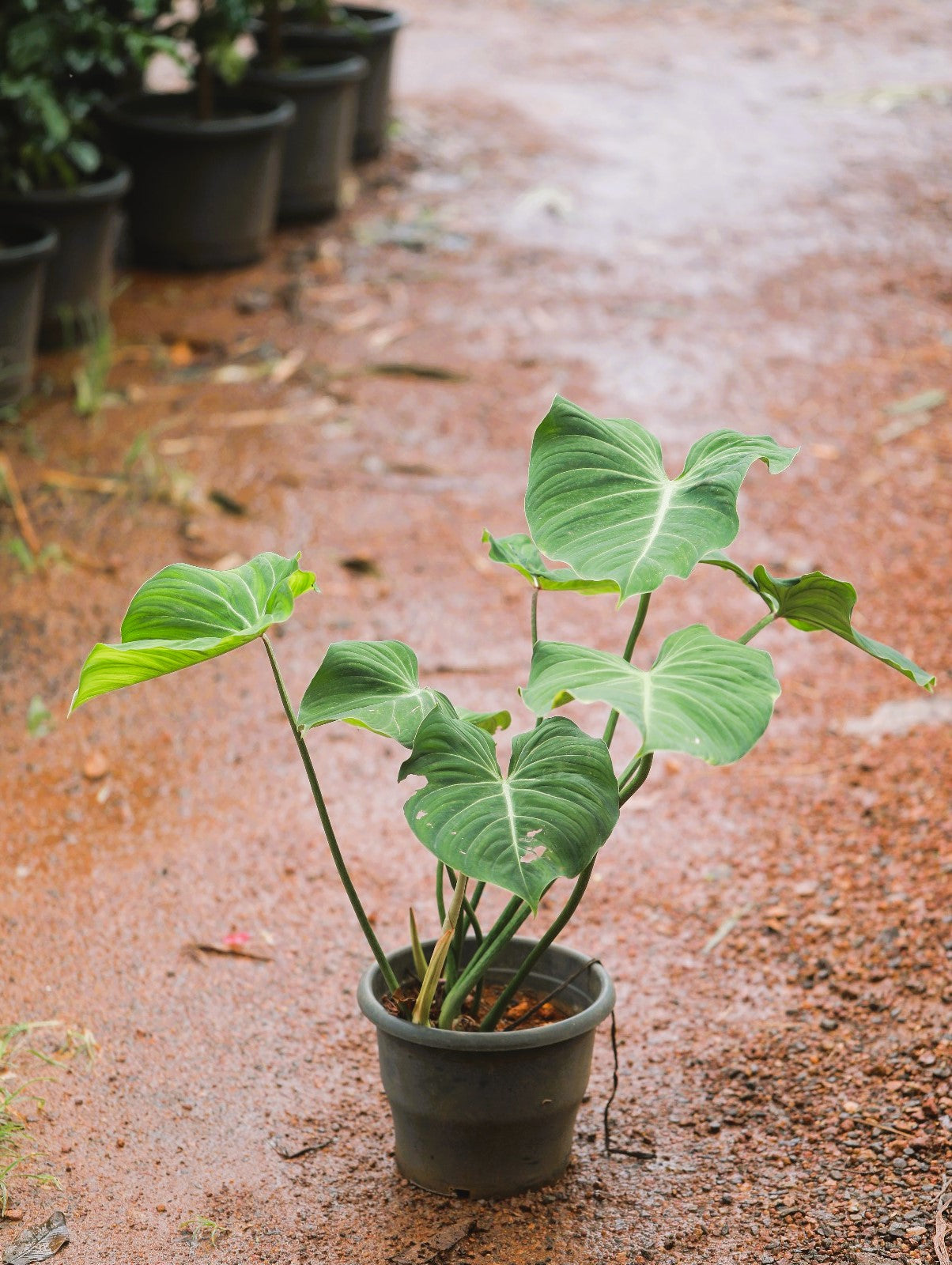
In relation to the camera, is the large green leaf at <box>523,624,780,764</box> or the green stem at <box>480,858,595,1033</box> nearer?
the large green leaf at <box>523,624,780,764</box>

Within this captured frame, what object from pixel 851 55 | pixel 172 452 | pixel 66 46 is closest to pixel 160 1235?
pixel 172 452

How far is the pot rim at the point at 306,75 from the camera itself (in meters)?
5.52

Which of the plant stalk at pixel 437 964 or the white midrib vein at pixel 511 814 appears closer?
the white midrib vein at pixel 511 814

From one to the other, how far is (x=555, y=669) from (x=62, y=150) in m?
3.72

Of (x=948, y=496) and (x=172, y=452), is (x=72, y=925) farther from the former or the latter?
(x=948, y=496)

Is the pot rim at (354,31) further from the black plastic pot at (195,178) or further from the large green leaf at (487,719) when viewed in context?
the large green leaf at (487,719)

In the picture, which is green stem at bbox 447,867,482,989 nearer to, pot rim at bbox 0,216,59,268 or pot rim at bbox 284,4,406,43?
pot rim at bbox 0,216,59,268

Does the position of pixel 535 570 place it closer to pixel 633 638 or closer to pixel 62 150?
pixel 633 638

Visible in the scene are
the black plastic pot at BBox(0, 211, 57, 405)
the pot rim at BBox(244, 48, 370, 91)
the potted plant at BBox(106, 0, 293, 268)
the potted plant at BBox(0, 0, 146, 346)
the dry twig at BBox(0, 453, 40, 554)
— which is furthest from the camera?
the pot rim at BBox(244, 48, 370, 91)

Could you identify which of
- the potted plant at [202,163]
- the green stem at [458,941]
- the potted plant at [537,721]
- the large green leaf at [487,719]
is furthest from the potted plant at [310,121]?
the green stem at [458,941]

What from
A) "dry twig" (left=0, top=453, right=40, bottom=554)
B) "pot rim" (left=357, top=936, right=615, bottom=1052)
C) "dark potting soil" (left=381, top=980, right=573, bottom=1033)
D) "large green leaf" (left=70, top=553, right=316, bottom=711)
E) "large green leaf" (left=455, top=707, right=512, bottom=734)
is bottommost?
"dry twig" (left=0, top=453, right=40, bottom=554)

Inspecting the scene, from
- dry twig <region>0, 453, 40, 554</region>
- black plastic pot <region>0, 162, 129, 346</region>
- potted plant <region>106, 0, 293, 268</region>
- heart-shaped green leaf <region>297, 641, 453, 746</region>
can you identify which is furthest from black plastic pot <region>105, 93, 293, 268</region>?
heart-shaped green leaf <region>297, 641, 453, 746</region>

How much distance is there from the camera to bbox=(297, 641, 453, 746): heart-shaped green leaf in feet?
5.03

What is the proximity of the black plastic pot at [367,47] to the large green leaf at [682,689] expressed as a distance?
5284mm
